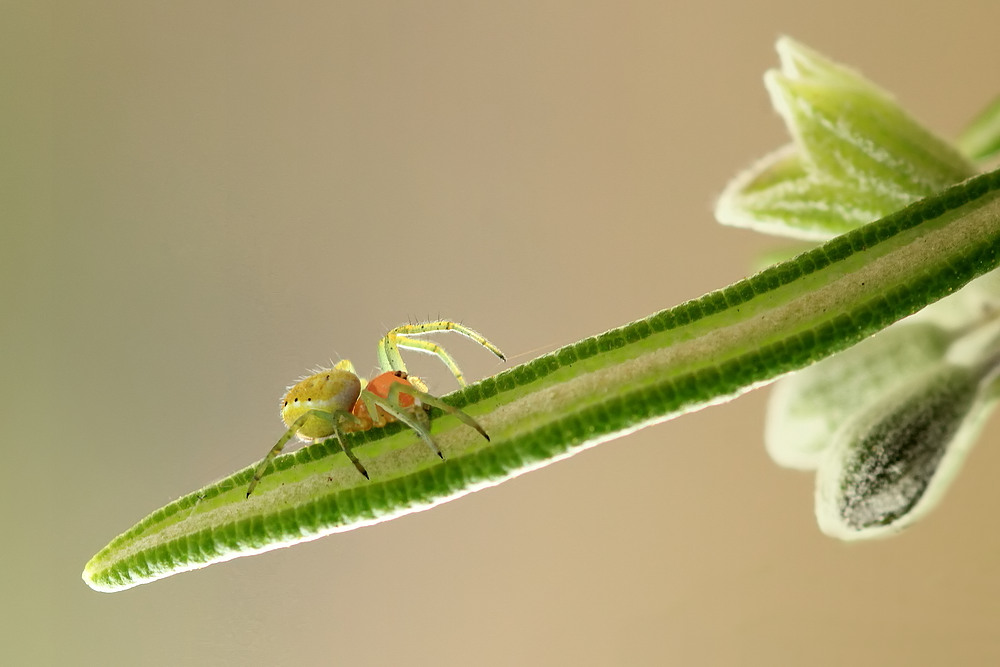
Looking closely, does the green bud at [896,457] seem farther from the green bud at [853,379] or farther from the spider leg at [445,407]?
the spider leg at [445,407]

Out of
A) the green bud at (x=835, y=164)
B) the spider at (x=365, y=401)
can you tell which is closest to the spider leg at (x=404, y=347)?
the spider at (x=365, y=401)

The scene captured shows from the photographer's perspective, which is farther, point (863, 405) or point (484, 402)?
point (863, 405)

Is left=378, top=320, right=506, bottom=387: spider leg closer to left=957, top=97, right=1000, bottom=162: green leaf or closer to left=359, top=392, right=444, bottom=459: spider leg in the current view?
left=359, top=392, right=444, bottom=459: spider leg

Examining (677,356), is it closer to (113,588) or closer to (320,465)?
(320,465)

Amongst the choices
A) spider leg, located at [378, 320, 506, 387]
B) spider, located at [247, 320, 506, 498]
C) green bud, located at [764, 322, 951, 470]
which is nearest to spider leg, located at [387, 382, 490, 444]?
spider, located at [247, 320, 506, 498]

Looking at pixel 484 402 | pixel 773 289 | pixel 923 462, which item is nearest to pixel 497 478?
pixel 484 402

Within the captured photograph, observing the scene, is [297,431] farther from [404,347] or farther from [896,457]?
[896,457]

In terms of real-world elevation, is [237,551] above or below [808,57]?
below
